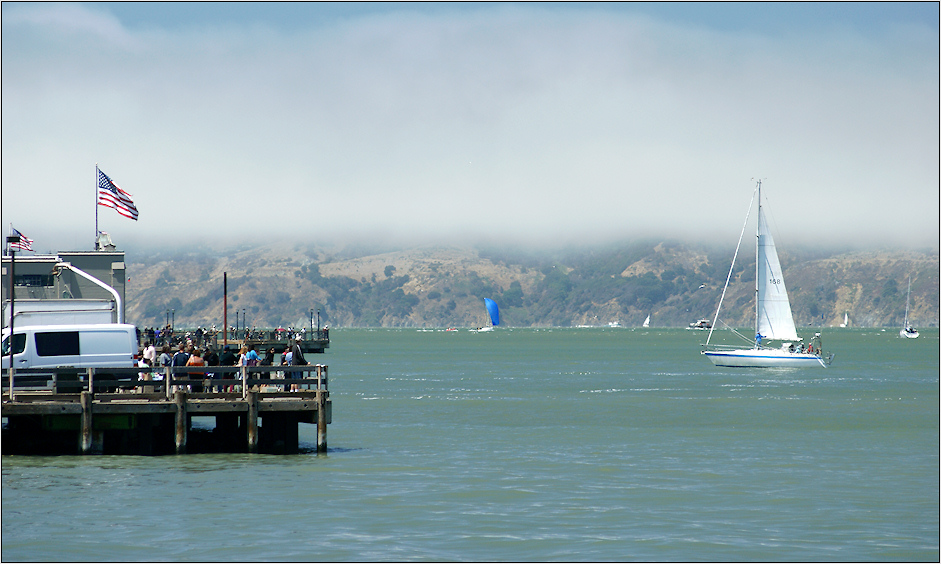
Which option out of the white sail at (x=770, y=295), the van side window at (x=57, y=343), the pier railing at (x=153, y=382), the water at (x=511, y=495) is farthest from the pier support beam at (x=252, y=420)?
the white sail at (x=770, y=295)

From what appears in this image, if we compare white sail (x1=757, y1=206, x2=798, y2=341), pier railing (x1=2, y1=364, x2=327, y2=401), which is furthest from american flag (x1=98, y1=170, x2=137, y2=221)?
white sail (x1=757, y1=206, x2=798, y2=341)

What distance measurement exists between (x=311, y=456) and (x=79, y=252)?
66041 millimetres

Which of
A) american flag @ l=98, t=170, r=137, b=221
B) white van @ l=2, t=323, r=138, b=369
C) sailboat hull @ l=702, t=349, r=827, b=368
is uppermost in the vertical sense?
american flag @ l=98, t=170, r=137, b=221

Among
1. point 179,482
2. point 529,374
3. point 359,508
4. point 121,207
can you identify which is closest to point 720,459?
point 359,508

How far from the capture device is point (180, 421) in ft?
92.8

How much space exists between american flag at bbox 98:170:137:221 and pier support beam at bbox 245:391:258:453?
3992cm

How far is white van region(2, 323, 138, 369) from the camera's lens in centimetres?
3234

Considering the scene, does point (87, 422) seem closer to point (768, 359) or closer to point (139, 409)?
point (139, 409)

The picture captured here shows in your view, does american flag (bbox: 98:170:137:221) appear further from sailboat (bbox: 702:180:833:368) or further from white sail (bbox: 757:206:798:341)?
white sail (bbox: 757:206:798:341)

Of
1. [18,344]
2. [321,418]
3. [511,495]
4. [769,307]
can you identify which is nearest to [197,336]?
[769,307]

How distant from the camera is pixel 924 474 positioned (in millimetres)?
28141

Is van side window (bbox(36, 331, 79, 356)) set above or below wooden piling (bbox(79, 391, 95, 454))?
above

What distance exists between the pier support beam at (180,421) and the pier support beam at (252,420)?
4.98ft

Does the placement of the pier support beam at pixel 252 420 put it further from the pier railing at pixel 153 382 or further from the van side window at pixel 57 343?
the van side window at pixel 57 343
